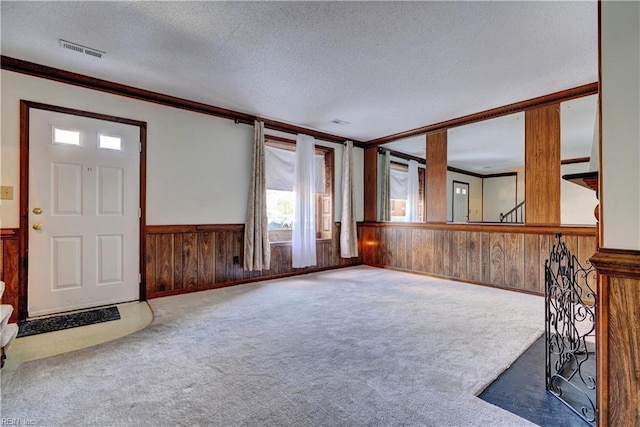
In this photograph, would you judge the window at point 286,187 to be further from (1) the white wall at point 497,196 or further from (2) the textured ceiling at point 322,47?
(1) the white wall at point 497,196

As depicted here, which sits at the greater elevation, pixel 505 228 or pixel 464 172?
pixel 464 172

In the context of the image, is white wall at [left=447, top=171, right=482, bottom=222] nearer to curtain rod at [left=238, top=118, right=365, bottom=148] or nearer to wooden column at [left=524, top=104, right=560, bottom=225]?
wooden column at [left=524, top=104, right=560, bottom=225]

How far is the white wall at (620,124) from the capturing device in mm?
1108

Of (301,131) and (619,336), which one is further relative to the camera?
(301,131)

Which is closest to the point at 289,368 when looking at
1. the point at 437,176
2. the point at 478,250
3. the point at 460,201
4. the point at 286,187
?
the point at 286,187

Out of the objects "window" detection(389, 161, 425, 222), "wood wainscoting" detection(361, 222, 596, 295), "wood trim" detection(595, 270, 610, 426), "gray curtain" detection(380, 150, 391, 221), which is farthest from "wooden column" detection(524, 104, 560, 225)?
"wood trim" detection(595, 270, 610, 426)

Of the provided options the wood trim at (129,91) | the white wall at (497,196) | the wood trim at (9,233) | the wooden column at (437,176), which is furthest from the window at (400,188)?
the wood trim at (9,233)

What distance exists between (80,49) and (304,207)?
10.8ft

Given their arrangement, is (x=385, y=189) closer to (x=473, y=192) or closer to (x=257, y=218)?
(x=473, y=192)

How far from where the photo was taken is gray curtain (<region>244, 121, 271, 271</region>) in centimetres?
438

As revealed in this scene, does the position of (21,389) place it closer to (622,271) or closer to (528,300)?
(622,271)

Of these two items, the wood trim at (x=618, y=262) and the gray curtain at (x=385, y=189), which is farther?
the gray curtain at (x=385, y=189)

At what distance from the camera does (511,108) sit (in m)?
4.03

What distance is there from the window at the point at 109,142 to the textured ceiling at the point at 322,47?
2.06 ft
